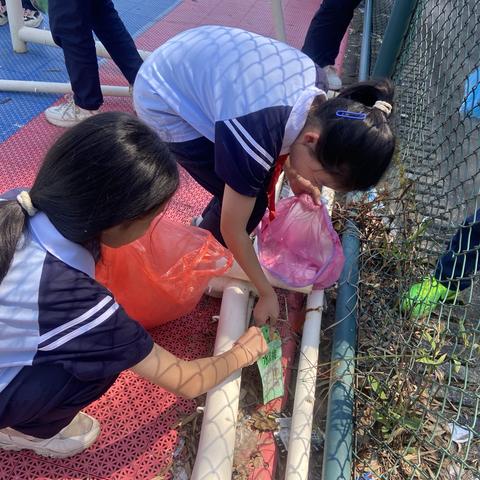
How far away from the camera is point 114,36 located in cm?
267

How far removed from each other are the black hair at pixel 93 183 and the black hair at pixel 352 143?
50 cm

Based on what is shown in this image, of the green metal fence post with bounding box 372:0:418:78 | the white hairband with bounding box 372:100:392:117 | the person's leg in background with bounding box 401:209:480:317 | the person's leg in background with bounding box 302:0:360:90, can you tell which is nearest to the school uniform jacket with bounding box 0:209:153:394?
the white hairband with bounding box 372:100:392:117

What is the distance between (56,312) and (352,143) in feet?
2.64

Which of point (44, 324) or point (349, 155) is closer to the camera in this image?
point (44, 324)

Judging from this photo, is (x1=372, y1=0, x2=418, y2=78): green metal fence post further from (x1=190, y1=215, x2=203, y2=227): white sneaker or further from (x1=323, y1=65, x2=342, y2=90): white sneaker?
(x1=190, y1=215, x2=203, y2=227): white sneaker

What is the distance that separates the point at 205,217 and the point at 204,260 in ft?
1.29

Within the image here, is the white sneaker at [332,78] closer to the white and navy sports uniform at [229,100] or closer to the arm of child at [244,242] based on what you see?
the white and navy sports uniform at [229,100]

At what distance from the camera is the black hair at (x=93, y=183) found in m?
0.98

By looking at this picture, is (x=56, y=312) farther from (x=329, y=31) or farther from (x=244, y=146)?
(x=329, y=31)

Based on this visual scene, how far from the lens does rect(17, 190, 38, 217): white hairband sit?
3.30ft

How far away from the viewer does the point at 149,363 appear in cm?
115

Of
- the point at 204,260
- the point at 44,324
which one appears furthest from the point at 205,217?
the point at 44,324

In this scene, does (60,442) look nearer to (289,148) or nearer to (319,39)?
(289,148)

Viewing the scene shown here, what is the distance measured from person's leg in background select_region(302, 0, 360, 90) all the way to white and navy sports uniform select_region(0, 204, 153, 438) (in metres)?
2.67
